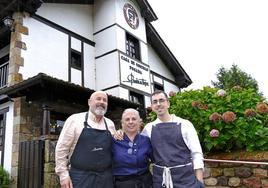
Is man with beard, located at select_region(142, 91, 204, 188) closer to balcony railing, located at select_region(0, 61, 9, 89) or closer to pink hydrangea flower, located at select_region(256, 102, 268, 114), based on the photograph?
pink hydrangea flower, located at select_region(256, 102, 268, 114)

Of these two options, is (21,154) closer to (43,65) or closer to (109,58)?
(43,65)

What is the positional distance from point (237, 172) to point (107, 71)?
741cm

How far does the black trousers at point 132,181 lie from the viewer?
2799 mm

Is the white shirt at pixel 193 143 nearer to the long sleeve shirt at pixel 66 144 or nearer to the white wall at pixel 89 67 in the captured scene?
the long sleeve shirt at pixel 66 144

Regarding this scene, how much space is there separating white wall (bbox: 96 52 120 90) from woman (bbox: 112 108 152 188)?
7.86 m

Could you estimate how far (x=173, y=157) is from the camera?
279 centimetres

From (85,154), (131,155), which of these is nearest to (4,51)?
(85,154)

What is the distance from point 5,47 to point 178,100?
6432 mm

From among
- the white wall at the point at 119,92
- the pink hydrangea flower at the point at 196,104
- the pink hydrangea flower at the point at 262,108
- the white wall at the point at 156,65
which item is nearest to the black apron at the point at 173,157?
the pink hydrangea flower at the point at 196,104

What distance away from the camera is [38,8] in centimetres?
964

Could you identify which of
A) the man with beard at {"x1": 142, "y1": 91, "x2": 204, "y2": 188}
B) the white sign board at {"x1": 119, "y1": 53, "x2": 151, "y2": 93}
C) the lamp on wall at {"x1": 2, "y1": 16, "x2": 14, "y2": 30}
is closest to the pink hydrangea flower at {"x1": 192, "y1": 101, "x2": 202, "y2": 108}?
the man with beard at {"x1": 142, "y1": 91, "x2": 204, "y2": 188}

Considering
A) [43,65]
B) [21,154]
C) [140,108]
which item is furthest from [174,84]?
Answer: [21,154]

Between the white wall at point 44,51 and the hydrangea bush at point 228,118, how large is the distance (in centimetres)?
513

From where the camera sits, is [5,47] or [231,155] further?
[5,47]
